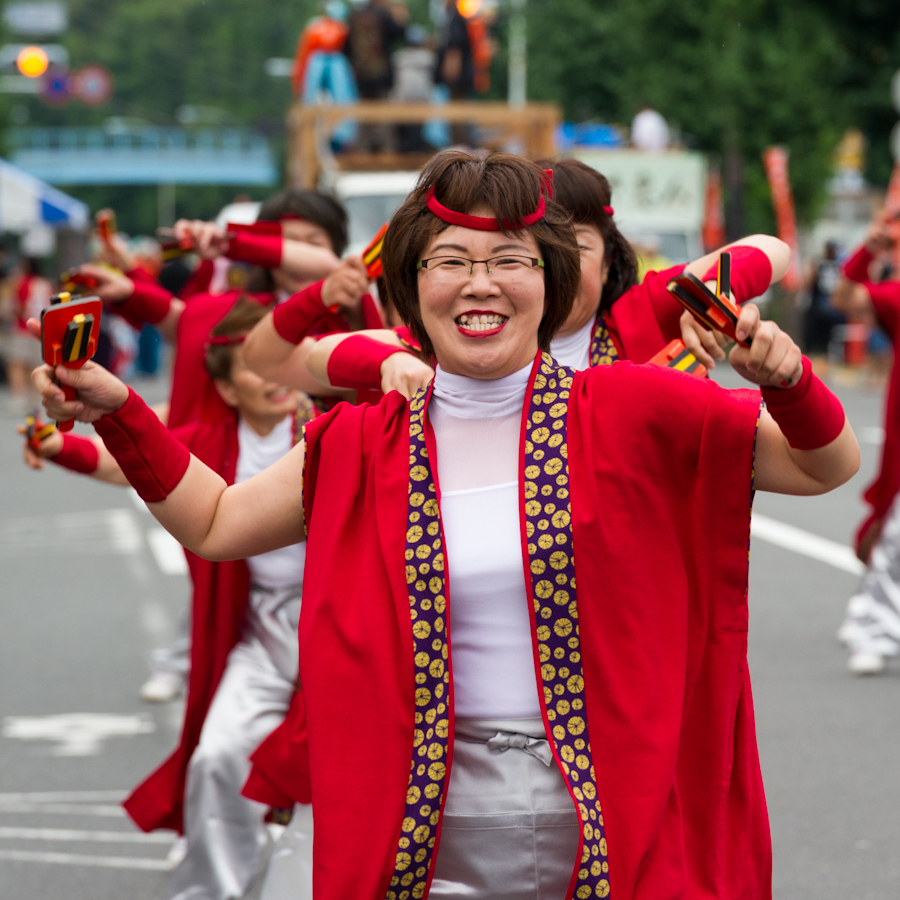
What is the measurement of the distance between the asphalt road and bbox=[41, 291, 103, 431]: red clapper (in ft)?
5.38

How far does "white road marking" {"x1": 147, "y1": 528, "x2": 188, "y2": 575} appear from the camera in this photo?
32.2 ft

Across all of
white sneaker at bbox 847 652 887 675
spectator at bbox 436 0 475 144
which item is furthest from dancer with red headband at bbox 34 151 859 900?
spectator at bbox 436 0 475 144

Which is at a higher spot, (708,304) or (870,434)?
(708,304)

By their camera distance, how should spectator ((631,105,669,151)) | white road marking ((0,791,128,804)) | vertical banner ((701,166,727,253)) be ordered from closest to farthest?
white road marking ((0,791,128,804)) < spectator ((631,105,669,151)) < vertical banner ((701,166,727,253))

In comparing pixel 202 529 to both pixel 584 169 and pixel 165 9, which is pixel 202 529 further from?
pixel 165 9

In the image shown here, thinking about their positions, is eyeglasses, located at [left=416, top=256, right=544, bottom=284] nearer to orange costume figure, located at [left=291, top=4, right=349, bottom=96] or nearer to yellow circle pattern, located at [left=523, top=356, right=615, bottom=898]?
yellow circle pattern, located at [left=523, top=356, right=615, bottom=898]

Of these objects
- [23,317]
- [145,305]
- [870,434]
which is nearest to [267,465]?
[145,305]

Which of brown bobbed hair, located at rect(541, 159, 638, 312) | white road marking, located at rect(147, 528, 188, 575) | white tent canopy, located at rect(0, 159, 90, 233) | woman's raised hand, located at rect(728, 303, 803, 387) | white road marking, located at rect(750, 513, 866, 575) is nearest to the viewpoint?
woman's raised hand, located at rect(728, 303, 803, 387)

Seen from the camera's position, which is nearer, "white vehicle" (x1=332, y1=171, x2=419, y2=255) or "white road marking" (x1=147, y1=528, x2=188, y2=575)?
"white road marking" (x1=147, y1=528, x2=188, y2=575)

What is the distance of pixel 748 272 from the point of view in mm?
3006

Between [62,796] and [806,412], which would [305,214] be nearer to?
[62,796]

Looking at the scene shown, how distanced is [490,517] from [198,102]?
91.0 m

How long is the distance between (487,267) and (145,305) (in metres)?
2.80

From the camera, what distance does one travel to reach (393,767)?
7.76 feet
